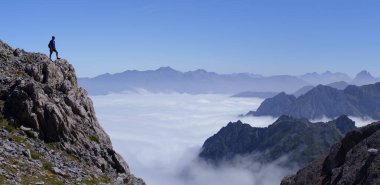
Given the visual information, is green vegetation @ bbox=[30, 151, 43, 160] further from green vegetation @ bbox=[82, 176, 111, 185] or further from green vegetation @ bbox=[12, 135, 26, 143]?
green vegetation @ bbox=[82, 176, 111, 185]

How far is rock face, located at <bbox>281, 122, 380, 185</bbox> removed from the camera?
41050 millimetres

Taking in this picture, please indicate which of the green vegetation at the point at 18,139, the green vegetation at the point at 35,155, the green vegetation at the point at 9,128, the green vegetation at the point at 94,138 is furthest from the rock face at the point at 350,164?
the green vegetation at the point at 9,128

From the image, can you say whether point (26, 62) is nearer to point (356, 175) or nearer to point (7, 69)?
point (7, 69)

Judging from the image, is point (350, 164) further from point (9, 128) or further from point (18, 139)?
point (9, 128)

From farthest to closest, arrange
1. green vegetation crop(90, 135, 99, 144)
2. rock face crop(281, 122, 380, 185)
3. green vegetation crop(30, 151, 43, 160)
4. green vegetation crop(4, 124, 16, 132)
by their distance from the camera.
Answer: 1. green vegetation crop(90, 135, 99, 144)
2. green vegetation crop(4, 124, 16, 132)
3. rock face crop(281, 122, 380, 185)
4. green vegetation crop(30, 151, 43, 160)

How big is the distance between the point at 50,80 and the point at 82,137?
33.7 ft

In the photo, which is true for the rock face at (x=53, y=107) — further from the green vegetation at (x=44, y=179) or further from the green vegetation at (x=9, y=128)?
the green vegetation at (x=44, y=179)

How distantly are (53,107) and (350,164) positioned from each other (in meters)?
31.4

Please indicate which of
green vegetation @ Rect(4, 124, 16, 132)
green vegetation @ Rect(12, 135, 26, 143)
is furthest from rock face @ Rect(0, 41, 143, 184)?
green vegetation @ Rect(12, 135, 26, 143)

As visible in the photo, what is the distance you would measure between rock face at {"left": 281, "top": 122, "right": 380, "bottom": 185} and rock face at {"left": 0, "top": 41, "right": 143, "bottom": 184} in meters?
21.7

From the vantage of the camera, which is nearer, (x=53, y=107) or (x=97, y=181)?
(x=97, y=181)

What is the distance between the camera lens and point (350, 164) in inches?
1790

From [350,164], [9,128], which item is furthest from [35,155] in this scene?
[350,164]

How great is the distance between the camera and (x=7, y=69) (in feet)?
173
